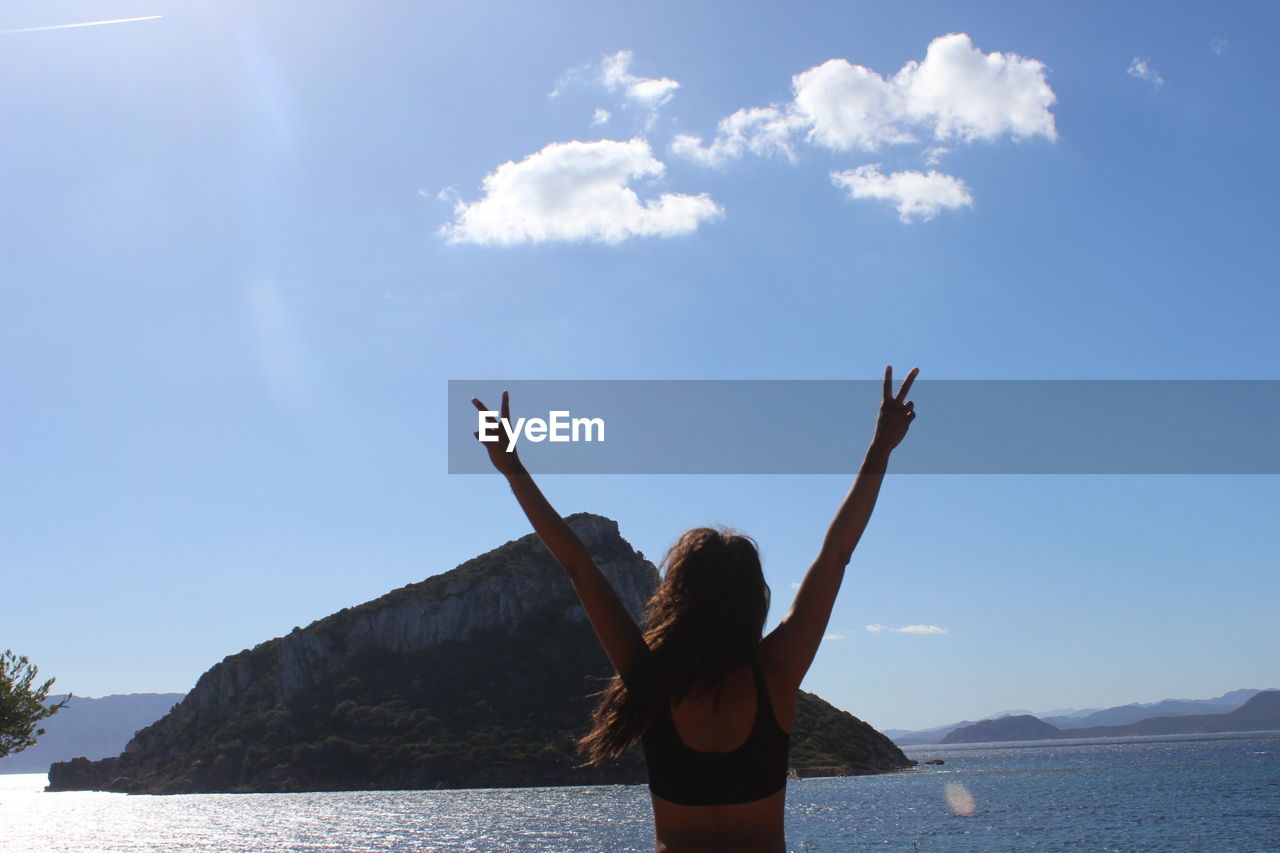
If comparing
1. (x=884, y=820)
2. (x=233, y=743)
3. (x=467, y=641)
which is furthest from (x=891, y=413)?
(x=233, y=743)

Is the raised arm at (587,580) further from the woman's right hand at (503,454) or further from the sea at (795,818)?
the sea at (795,818)

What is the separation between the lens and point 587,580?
2352 millimetres

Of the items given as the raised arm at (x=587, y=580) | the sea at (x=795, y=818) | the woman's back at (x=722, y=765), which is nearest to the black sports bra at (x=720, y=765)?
the woman's back at (x=722, y=765)

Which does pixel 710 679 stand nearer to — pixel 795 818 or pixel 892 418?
pixel 892 418

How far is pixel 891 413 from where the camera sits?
2701 mm

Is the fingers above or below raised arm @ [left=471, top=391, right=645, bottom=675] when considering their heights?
above

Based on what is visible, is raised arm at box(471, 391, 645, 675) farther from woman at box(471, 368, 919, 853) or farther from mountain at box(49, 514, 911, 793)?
mountain at box(49, 514, 911, 793)

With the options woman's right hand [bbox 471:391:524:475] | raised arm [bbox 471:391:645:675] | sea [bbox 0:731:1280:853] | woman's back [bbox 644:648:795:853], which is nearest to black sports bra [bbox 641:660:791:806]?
woman's back [bbox 644:648:795:853]

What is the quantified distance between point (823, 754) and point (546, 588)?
45.6 meters

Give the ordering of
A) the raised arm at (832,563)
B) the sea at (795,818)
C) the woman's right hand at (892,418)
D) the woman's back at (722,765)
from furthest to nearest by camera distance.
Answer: the sea at (795,818) → the woman's right hand at (892,418) → the raised arm at (832,563) → the woman's back at (722,765)

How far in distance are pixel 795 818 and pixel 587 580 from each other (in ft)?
265

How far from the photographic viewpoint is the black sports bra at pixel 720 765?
2.21m

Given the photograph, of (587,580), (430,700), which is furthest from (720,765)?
(430,700)

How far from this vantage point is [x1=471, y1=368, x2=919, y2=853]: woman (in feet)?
7.25
